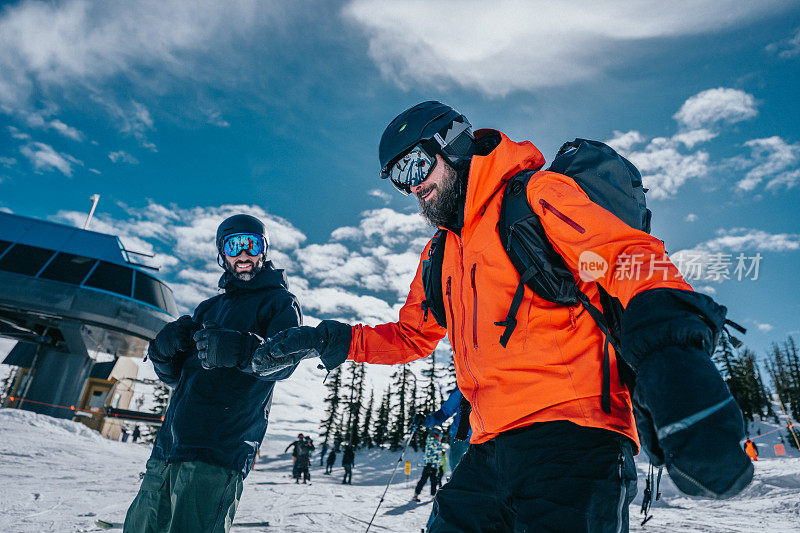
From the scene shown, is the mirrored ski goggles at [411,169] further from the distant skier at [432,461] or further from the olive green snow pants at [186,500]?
the distant skier at [432,461]

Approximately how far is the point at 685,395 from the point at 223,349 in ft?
7.34

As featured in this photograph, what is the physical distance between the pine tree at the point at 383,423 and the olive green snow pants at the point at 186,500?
50.0 meters

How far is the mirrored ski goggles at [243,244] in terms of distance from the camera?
11.2ft

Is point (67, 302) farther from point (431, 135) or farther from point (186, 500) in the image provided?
point (431, 135)

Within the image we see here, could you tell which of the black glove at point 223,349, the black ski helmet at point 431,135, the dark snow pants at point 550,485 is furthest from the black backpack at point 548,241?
the black glove at point 223,349

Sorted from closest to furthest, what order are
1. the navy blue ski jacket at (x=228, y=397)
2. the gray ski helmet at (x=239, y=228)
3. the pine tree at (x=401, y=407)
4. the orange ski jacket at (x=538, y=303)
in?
the orange ski jacket at (x=538, y=303)
the navy blue ski jacket at (x=228, y=397)
the gray ski helmet at (x=239, y=228)
the pine tree at (x=401, y=407)

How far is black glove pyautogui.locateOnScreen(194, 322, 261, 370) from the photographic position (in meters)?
2.48

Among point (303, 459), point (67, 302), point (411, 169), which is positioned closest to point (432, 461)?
point (303, 459)

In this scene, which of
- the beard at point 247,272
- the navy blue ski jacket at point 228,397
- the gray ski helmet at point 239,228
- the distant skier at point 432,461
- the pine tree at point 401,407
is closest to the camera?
the navy blue ski jacket at point 228,397

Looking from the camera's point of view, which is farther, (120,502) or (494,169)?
(120,502)

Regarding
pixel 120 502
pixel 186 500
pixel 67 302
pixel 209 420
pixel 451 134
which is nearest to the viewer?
pixel 451 134

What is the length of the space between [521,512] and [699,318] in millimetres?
790

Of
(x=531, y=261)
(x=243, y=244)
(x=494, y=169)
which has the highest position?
(x=243, y=244)

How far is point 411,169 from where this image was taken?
2334 millimetres
